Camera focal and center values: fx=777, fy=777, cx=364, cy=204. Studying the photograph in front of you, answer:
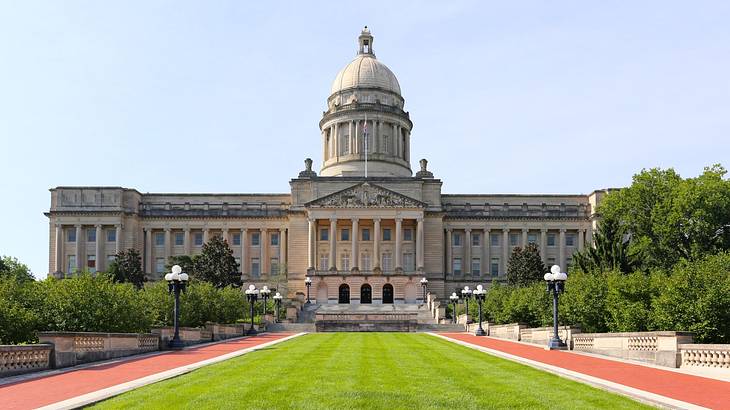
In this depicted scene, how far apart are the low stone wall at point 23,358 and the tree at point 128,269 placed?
71268 mm

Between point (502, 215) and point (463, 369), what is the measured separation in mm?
94268

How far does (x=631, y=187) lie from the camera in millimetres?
80688

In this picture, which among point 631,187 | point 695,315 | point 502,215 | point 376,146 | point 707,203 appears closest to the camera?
point 695,315

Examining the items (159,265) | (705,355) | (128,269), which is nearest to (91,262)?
(159,265)

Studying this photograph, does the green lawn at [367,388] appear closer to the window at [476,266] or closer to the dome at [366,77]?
the window at [476,266]

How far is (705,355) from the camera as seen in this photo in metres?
25.3

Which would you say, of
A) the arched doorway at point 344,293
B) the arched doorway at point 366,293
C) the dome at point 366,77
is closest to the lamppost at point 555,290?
the arched doorway at point 344,293

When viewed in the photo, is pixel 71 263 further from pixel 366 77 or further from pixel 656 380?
pixel 656 380

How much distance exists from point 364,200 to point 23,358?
86514mm

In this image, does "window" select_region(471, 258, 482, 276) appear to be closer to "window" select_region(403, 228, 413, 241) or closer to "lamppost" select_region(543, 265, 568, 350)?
"window" select_region(403, 228, 413, 241)

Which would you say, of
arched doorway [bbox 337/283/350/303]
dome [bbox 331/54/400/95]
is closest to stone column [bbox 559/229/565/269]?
arched doorway [bbox 337/283/350/303]

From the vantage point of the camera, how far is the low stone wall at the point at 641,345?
27500mm

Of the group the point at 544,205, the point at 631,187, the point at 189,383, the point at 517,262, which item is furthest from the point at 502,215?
the point at 189,383

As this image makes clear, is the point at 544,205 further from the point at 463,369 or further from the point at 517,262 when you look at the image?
the point at 463,369
